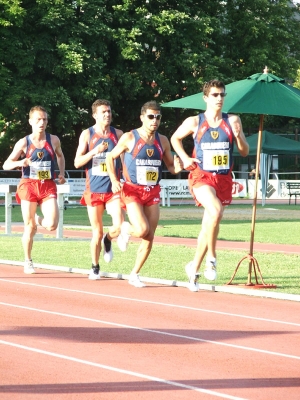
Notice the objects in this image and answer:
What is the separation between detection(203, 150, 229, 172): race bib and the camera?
11.2 metres

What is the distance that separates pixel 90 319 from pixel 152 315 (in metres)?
0.65

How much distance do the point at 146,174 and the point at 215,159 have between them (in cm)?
87

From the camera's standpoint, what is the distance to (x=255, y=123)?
51.3 meters

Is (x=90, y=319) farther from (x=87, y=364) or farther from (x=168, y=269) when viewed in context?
(x=168, y=269)

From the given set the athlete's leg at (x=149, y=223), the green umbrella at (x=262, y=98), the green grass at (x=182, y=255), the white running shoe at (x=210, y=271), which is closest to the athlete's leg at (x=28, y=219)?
the green grass at (x=182, y=255)

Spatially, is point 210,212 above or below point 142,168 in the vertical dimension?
below

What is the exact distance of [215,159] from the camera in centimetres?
1120

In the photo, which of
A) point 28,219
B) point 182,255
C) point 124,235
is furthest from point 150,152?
point 182,255

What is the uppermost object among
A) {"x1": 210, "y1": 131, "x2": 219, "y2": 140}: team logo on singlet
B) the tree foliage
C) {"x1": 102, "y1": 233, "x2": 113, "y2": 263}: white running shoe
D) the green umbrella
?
the tree foliage

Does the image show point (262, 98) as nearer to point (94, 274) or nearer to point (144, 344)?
point (94, 274)

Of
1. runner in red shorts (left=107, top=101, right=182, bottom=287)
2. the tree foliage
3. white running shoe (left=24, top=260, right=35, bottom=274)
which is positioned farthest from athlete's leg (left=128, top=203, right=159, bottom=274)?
the tree foliage

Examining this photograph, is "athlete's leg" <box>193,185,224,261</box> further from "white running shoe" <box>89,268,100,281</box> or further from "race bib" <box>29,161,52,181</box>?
"race bib" <box>29,161,52,181</box>

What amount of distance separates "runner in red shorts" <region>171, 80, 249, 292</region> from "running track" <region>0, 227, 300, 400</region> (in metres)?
0.86

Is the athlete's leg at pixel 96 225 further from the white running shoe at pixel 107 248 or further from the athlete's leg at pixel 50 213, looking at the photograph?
the athlete's leg at pixel 50 213
